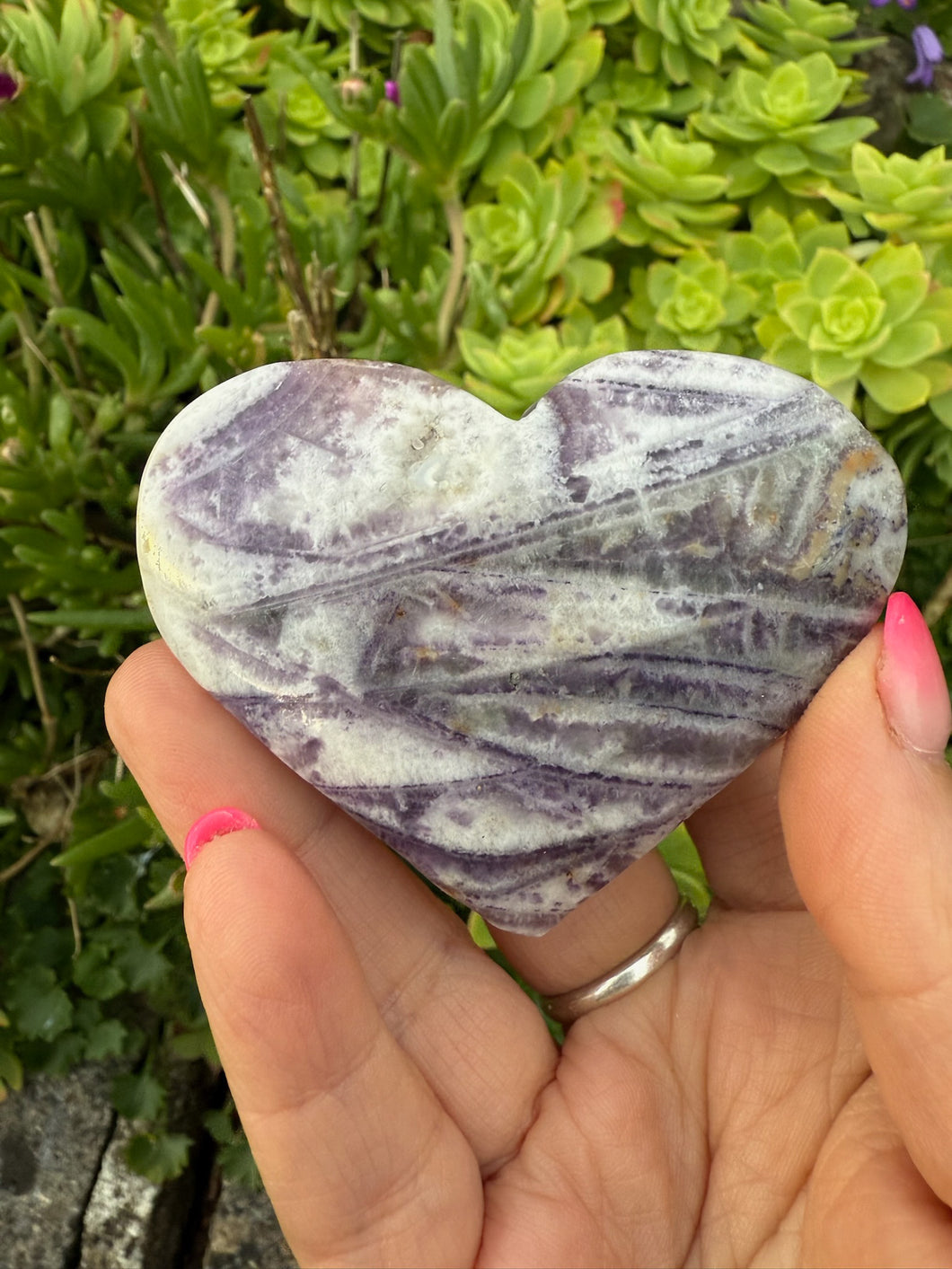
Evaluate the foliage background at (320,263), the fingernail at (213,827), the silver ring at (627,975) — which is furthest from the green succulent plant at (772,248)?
the fingernail at (213,827)

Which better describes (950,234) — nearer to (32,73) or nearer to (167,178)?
(167,178)

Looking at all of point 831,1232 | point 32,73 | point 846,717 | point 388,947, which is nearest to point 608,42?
point 32,73

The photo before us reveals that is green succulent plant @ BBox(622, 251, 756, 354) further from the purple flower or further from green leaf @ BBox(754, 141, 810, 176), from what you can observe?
the purple flower

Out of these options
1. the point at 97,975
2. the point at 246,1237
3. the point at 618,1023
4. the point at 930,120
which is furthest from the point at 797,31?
the point at 246,1237

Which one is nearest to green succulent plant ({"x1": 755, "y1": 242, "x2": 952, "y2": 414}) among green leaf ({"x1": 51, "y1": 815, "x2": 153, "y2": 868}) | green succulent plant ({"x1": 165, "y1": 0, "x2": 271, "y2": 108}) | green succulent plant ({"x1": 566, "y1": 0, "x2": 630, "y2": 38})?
green succulent plant ({"x1": 566, "y1": 0, "x2": 630, "y2": 38})

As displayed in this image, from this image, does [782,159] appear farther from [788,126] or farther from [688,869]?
[688,869]

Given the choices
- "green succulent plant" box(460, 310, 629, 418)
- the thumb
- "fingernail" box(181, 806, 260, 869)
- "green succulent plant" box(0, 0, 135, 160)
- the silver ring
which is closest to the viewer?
the thumb

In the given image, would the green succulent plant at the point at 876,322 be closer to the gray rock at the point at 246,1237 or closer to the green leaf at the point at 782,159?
the green leaf at the point at 782,159
